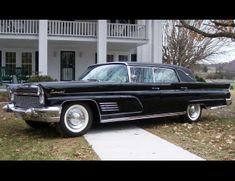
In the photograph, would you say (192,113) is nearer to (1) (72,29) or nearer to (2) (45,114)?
(2) (45,114)

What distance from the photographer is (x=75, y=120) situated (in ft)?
25.3

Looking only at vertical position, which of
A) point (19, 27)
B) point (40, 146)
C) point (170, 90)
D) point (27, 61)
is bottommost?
point (40, 146)

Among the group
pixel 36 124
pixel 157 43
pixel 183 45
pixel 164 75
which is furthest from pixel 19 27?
pixel 183 45

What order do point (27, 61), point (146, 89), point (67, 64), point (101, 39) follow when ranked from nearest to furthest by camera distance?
point (146, 89), point (101, 39), point (27, 61), point (67, 64)

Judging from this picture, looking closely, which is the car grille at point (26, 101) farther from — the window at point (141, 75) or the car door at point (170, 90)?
the car door at point (170, 90)

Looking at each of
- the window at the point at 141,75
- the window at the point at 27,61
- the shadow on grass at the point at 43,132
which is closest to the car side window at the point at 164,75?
the window at the point at 141,75

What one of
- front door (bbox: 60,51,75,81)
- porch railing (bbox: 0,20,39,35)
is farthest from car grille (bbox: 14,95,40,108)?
front door (bbox: 60,51,75,81)

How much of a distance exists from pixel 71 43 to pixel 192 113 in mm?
13386

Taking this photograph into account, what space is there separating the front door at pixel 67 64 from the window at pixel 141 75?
14.5 meters

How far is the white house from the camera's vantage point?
65.2ft

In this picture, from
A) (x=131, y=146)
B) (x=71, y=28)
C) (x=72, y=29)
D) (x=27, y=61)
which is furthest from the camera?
(x=27, y=61)

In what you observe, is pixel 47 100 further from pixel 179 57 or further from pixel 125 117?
pixel 179 57
